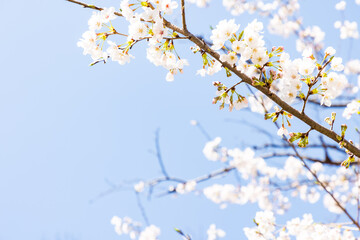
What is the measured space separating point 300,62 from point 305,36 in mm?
6407

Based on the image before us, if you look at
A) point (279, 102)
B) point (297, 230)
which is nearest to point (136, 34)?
point (279, 102)

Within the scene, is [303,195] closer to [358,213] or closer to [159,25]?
[358,213]

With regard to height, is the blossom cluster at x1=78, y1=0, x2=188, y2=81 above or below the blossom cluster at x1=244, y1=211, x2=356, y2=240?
above

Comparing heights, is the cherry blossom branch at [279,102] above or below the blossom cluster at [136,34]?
below

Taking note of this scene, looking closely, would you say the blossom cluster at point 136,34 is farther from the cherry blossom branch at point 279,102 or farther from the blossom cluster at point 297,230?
the blossom cluster at point 297,230

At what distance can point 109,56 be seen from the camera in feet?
6.48

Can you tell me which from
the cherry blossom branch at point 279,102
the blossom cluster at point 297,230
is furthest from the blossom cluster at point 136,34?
the blossom cluster at point 297,230

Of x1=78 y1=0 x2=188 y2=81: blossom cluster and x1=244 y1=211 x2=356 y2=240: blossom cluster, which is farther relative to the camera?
x1=244 y1=211 x2=356 y2=240: blossom cluster

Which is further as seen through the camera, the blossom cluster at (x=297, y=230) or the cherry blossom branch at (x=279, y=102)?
the blossom cluster at (x=297, y=230)

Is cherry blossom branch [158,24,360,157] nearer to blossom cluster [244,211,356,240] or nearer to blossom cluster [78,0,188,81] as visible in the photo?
blossom cluster [78,0,188,81]

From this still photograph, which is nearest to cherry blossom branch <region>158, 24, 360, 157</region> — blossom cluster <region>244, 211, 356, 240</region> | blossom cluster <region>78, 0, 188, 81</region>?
blossom cluster <region>78, 0, 188, 81</region>

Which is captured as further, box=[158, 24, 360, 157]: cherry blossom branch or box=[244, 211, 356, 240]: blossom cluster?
box=[244, 211, 356, 240]: blossom cluster

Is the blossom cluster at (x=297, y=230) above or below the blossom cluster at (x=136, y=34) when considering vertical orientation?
below

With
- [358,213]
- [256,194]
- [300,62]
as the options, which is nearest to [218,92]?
[300,62]
